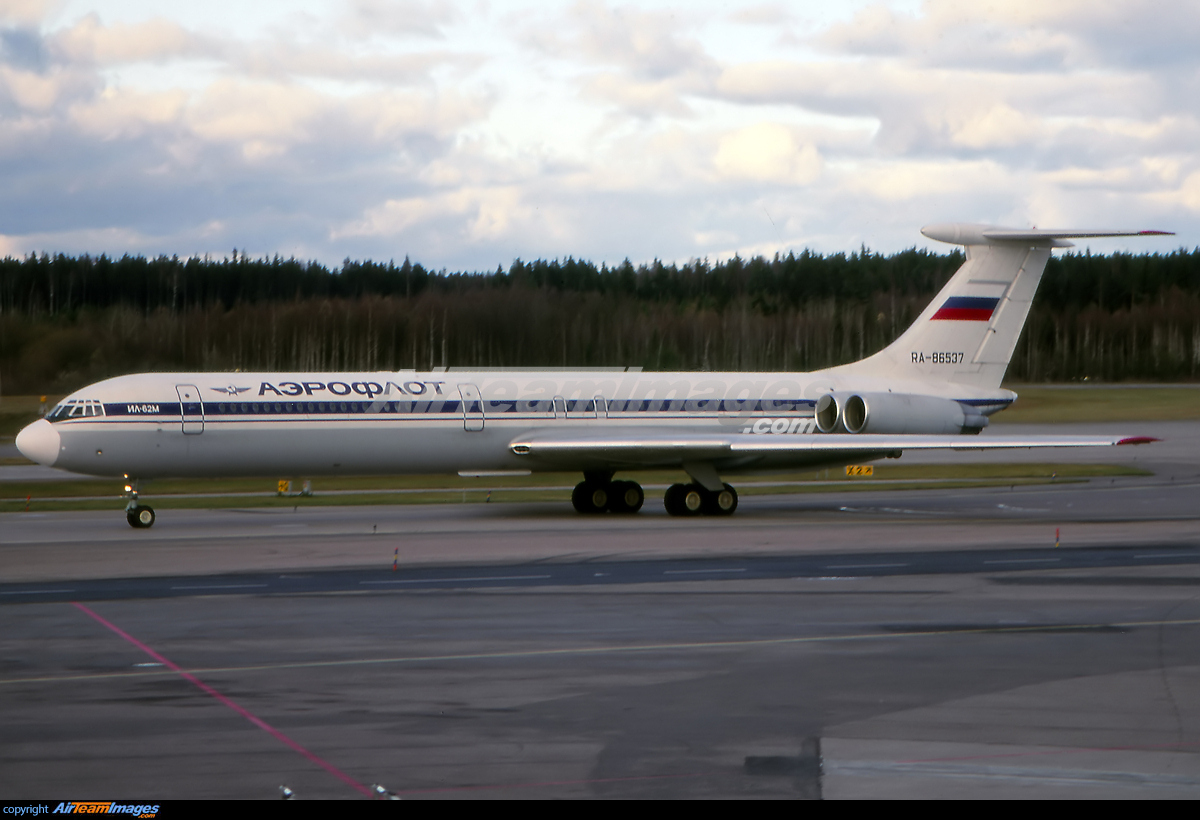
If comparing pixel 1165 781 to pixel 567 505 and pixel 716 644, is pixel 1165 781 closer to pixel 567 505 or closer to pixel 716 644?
pixel 716 644

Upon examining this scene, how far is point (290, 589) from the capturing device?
17.5 meters

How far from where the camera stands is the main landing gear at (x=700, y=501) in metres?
30.8

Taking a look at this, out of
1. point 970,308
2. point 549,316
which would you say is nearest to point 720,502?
point 970,308

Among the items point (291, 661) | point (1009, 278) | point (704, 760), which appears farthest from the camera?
point (1009, 278)

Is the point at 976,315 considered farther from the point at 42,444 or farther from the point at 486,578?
the point at 42,444

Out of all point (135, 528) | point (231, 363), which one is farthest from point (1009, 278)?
point (231, 363)

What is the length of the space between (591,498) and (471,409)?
162 inches

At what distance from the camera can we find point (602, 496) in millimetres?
31938

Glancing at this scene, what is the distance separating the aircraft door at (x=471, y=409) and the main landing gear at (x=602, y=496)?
3381 millimetres

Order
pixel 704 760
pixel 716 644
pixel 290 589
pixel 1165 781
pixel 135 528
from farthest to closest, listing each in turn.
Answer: pixel 135 528 → pixel 290 589 → pixel 716 644 → pixel 704 760 → pixel 1165 781

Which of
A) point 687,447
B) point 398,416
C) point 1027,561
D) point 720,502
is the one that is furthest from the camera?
point 720,502

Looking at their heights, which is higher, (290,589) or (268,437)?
(268,437)

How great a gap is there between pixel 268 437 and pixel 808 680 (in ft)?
61.0

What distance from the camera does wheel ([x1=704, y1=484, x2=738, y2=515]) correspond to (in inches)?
1209
